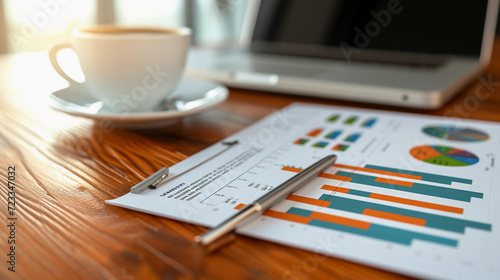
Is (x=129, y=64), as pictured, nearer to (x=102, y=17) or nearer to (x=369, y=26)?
(x=369, y=26)

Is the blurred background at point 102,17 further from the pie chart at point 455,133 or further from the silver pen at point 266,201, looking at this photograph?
the silver pen at point 266,201

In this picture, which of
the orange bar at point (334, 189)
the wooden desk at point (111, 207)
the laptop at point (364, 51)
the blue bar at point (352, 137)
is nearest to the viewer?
the wooden desk at point (111, 207)

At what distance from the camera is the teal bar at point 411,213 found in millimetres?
350

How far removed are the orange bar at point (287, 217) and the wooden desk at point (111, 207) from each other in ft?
0.11

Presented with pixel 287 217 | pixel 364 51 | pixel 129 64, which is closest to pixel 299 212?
pixel 287 217

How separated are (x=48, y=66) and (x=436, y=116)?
0.84 m

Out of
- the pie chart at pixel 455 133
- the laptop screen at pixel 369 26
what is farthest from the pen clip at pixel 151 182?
→ the laptop screen at pixel 369 26

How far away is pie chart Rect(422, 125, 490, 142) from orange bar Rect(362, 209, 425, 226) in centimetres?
25

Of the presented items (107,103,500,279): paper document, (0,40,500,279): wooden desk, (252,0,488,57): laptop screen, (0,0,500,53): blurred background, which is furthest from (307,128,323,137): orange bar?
(0,0,500,53): blurred background

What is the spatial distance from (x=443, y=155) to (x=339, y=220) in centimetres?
22

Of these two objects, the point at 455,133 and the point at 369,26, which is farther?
the point at 369,26

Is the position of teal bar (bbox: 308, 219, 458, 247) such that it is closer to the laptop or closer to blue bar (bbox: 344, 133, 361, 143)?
blue bar (bbox: 344, 133, 361, 143)

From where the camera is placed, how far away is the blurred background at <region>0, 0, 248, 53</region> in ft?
6.63

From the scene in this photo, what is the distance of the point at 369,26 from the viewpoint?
884 mm
